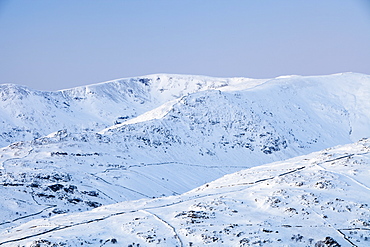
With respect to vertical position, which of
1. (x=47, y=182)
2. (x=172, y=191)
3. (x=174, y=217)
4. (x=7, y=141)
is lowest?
(x=7, y=141)

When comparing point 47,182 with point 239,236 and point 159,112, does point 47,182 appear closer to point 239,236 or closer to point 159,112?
point 239,236

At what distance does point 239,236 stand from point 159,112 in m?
91.0

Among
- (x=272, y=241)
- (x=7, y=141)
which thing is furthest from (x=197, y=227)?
(x=7, y=141)

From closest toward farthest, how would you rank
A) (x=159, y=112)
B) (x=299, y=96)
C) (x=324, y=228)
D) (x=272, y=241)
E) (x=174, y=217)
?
(x=272, y=241) < (x=324, y=228) < (x=174, y=217) < (x=159, y=112) < (x=299, y=96)

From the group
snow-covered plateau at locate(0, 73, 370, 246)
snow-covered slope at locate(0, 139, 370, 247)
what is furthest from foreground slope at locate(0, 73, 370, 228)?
snow-covered slope at locate(0, 139, 370, 247)

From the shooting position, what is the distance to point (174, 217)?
27047 mm

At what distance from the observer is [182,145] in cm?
9481

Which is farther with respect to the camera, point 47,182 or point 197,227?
point 47,182

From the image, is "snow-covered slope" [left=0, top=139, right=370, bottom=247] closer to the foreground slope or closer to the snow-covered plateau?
the snow-covered plateau

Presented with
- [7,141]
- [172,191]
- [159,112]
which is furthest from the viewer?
[7,141]

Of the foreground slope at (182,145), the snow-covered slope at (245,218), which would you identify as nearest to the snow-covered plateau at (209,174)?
the snow-covered slope at (245,218)

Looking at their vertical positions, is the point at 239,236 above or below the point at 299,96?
above

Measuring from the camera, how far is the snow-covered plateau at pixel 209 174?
24.2 m

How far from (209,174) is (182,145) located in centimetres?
1335
